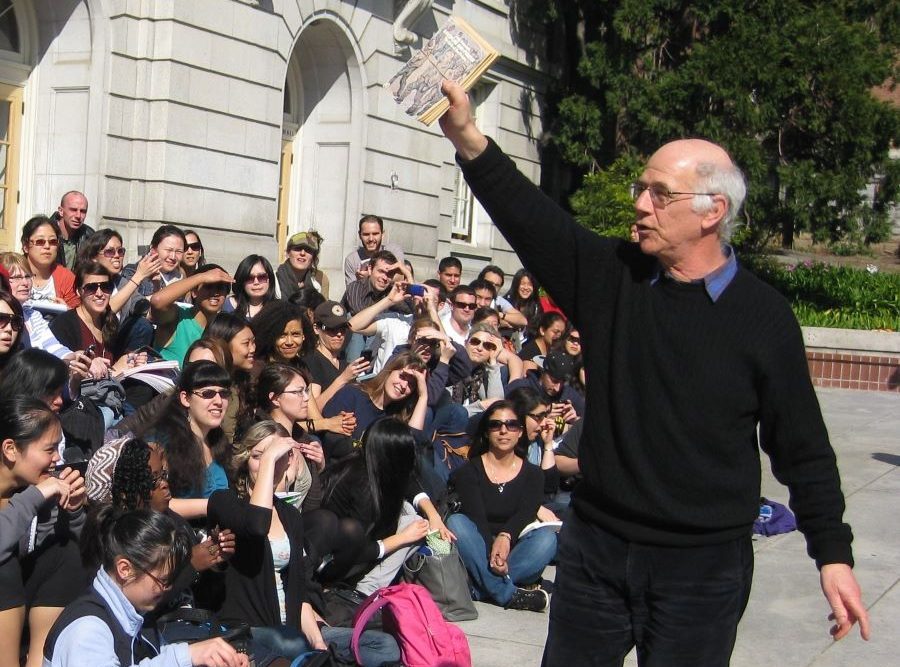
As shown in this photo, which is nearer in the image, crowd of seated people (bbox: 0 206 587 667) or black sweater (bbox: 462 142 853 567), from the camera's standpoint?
black sweater (bbox: 462 142 853 567)

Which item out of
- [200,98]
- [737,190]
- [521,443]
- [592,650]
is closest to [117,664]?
[592,650]

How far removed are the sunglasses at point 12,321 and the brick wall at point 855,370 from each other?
13484mm

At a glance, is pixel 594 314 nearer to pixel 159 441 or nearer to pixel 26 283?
pixel 159 441

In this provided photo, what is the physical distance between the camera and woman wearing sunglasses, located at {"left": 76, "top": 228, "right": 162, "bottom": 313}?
7129 millimetres

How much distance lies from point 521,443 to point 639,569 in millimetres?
4648

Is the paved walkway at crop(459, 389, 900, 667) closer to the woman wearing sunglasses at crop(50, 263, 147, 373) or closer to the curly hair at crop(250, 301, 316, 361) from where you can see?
the curly hair at crop(250, 301, 316, 361)

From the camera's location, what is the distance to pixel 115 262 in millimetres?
7469

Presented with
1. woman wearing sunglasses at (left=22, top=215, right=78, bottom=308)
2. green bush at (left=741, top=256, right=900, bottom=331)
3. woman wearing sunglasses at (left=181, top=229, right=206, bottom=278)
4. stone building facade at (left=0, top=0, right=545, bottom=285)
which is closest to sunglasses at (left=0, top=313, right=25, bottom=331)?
woman wearing sunglasses at (left=22, top=215, right=78, bottom=308)

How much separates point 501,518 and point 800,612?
6.07 ft

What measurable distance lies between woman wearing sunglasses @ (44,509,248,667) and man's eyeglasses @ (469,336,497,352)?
5.27 metres

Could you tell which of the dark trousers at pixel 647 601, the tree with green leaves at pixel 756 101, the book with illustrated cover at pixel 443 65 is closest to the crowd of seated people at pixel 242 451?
the dark trousers at pixel 647 601

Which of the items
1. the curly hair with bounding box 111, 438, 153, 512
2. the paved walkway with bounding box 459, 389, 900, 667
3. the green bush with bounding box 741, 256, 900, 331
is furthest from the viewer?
the green bush with bounding box 741, 256, 900, 331

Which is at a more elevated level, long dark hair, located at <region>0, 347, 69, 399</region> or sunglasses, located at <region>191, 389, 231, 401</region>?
long dark hair, located at <region>0, 347, 69, 399</region>

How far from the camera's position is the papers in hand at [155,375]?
654 centimetres
